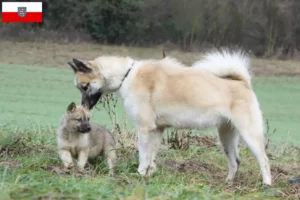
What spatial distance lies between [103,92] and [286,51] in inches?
1010

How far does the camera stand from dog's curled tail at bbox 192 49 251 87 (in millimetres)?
8617

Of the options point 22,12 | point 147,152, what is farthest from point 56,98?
point 22,12

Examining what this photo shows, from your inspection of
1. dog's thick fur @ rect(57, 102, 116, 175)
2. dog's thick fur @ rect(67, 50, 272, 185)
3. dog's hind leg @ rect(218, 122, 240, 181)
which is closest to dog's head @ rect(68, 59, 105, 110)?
dog's thick fur @ rect(67, 50, 272, 185)

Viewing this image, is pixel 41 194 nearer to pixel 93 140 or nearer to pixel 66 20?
pixel 93 140

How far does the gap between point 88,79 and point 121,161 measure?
1.12m

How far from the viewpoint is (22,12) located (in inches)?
1368

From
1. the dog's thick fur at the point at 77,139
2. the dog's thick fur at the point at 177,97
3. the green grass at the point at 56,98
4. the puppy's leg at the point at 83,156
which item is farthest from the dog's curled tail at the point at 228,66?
the green grass at the point at 56,98

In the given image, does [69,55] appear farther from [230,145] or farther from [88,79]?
[230,145]

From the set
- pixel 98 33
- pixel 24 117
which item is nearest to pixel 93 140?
pixel 24 117

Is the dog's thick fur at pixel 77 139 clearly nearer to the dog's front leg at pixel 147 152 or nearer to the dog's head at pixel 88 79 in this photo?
the dog's head at pixel 88 79

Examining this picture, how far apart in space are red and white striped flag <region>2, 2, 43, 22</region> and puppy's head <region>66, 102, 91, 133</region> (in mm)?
25142

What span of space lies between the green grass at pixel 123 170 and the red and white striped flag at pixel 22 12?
14469 millimetres

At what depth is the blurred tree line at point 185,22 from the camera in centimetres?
2686

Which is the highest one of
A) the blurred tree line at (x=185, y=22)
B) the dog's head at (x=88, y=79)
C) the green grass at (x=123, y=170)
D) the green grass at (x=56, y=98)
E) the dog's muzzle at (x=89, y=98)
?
the blurred tree line at (x=185, y=22)
